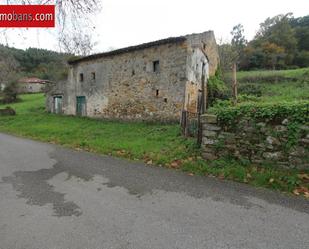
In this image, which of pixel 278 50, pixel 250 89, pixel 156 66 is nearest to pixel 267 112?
pixel 156 66

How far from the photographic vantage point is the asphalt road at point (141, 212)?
9.77 feet

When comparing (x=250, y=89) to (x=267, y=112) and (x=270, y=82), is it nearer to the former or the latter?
(x=270, y=82)

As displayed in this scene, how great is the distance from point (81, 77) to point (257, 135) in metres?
16.7

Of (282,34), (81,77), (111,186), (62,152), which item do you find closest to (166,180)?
(111,186)

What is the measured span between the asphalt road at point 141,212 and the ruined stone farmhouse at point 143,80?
7562 mm

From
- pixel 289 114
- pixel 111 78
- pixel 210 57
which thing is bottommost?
pixel 289 114

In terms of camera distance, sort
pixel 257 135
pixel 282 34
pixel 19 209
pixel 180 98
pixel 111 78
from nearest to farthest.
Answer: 1. pixel 19 209
2. pixel 257 135
3. pixel 180 98
4. pixel 111 78
5. pixel 282 34

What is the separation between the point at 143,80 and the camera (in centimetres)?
1502

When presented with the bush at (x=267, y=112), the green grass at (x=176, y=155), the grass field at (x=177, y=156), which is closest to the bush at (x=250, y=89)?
the green grass at (x=176, y=155)

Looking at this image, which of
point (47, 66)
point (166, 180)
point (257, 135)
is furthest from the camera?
point (47, 66)

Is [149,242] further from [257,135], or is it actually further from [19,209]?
[257,135]

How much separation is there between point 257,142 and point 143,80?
10488 mm

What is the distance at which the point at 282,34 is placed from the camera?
38.1 meters

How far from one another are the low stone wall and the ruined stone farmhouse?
220 inches
